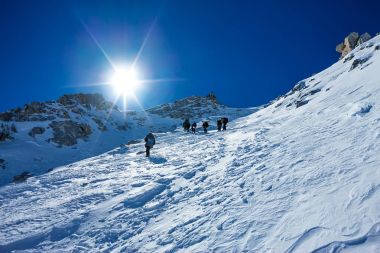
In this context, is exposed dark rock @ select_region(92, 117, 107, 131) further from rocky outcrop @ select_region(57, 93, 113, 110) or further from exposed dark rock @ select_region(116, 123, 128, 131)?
rocky outcrop @ select_region(57, 93, 113, 110)

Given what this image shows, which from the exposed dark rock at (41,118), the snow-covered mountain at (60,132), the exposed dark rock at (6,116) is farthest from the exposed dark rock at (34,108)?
the exposed dark rock at (6,116)

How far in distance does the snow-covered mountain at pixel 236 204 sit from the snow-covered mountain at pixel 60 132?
12.7 meters

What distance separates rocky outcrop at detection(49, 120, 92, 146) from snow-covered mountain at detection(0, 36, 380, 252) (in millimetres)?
37716

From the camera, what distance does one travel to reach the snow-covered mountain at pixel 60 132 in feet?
123

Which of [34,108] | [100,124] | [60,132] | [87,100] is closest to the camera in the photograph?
[60,132]

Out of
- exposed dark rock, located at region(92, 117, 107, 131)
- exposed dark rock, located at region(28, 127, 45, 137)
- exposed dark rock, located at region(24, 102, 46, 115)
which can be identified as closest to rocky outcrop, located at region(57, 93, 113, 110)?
exposed dark rock, located at region(92, 117, 107, 131)

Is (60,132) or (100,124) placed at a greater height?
(100,124)

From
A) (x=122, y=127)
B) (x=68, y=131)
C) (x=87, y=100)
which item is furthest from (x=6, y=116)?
(x=87, y=100)

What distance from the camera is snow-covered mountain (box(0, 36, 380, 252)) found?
5.39 metres

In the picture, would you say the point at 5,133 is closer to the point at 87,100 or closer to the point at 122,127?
the point at 122,127

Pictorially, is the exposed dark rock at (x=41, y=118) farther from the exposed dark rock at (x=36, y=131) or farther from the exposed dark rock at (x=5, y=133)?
the exposed dark rock at (x=5, y=133)

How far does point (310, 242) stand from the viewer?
4.96 meters

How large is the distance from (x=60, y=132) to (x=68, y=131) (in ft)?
5.24

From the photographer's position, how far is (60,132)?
5172 cm
